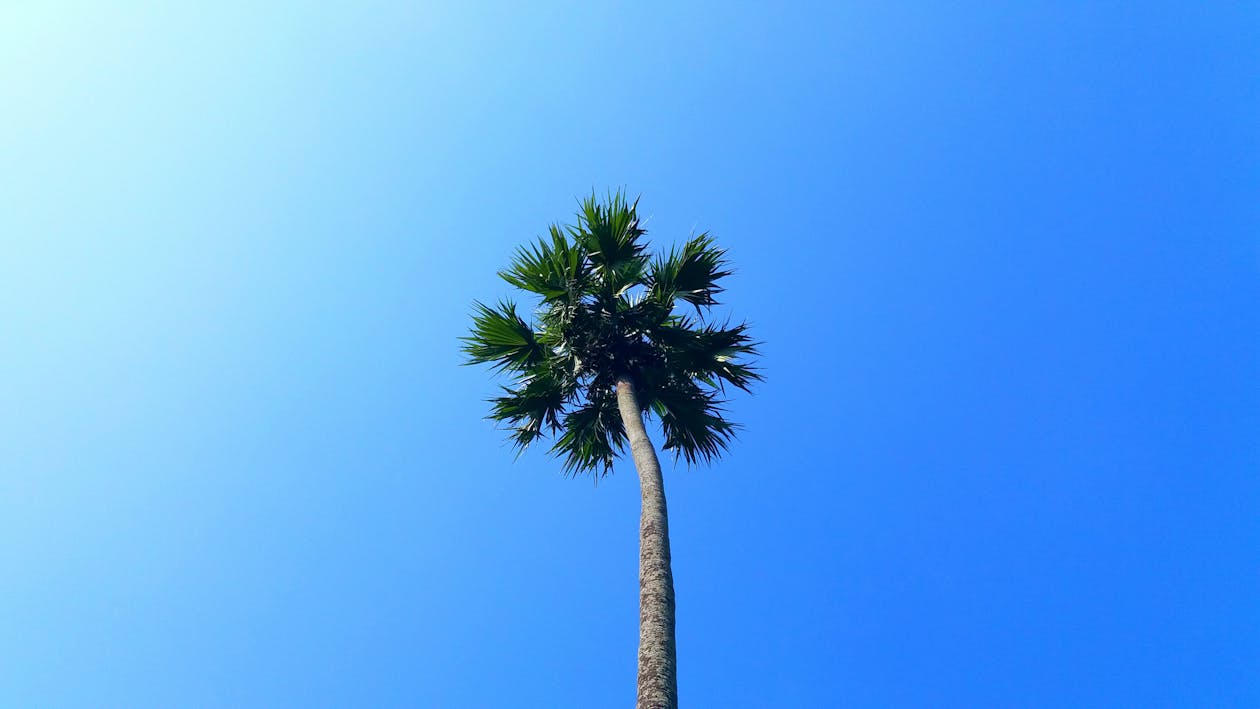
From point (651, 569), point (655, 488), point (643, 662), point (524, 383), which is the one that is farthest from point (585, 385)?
point (643, 662)

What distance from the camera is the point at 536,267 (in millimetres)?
Answer: 11594

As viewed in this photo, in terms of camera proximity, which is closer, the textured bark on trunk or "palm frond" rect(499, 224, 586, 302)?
the textured bark on trunk

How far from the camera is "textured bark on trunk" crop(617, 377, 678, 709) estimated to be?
5977 millimetres

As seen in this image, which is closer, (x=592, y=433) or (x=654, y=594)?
(x=654, y=594)

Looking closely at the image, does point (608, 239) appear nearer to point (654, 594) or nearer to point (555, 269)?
point (555, 269)

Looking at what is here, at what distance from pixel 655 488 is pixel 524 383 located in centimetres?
441

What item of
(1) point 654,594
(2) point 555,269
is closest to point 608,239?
(2) point 555,269

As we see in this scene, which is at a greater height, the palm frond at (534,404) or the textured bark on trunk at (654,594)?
the palm frond at (534,404)

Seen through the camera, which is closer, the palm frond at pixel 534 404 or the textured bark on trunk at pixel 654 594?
the textured bark on trunk at pixel 654 594

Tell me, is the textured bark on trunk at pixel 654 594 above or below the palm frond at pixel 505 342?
below

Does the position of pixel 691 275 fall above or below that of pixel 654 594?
above

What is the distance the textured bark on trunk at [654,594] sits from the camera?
5977mm

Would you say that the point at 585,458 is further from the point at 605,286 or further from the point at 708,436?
the point at 605,286

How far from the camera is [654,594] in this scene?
6887 millimetres
